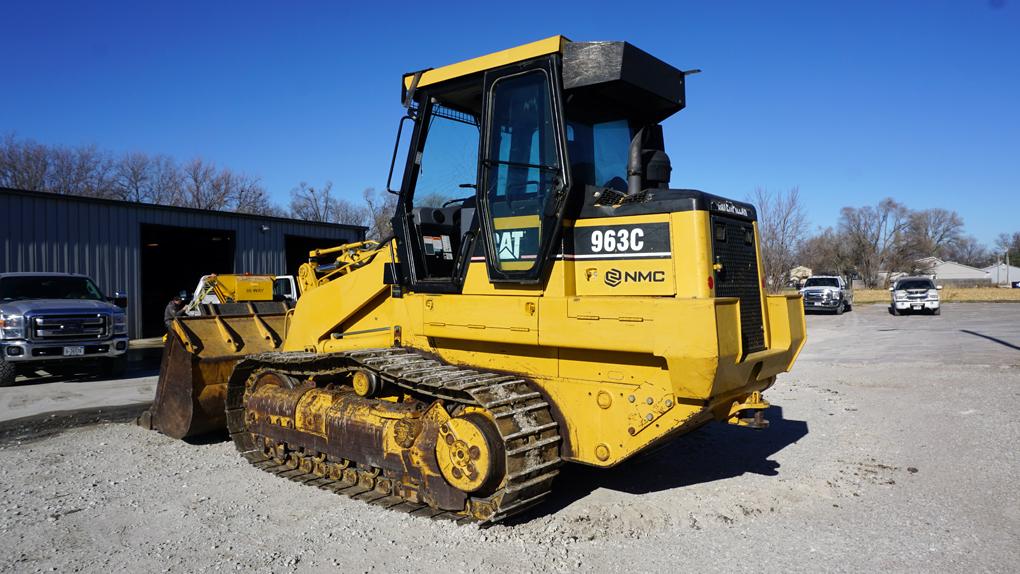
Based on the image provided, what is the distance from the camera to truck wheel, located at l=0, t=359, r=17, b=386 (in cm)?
1171

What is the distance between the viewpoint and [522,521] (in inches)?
196

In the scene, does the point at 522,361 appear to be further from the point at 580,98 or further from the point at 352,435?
the point at 580,98

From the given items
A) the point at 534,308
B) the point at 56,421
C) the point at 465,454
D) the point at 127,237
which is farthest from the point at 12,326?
the point at 534,308

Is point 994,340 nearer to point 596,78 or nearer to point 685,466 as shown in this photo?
point 685,466

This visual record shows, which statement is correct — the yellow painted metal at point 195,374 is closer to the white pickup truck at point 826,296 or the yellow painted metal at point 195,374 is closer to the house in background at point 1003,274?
the white pickup truck at point 826,296

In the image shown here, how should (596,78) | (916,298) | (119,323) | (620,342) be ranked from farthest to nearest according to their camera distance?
(916,298) < (119,323) < (596,78) < (620,342)

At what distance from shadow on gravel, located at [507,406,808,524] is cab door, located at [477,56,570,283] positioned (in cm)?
191

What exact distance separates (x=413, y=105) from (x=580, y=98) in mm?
1469

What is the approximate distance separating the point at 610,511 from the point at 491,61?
3.53 metres

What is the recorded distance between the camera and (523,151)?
509 cm

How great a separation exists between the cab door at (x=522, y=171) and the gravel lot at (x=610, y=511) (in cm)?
189

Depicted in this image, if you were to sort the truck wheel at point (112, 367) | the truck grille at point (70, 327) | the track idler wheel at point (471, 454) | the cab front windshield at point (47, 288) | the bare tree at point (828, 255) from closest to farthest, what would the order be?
the track idler wheel at point (471, 454)
the truck grille at point (70, 327)
the cab front windshield at point (47, 288)
the truck wheel at point (112, 367)
the bare tree at point (828, 255)

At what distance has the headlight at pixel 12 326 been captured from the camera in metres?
11.8

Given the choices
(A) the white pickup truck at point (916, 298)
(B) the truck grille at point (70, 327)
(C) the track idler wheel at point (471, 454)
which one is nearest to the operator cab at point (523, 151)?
(C) the track idler wheel at point (471, 454)
